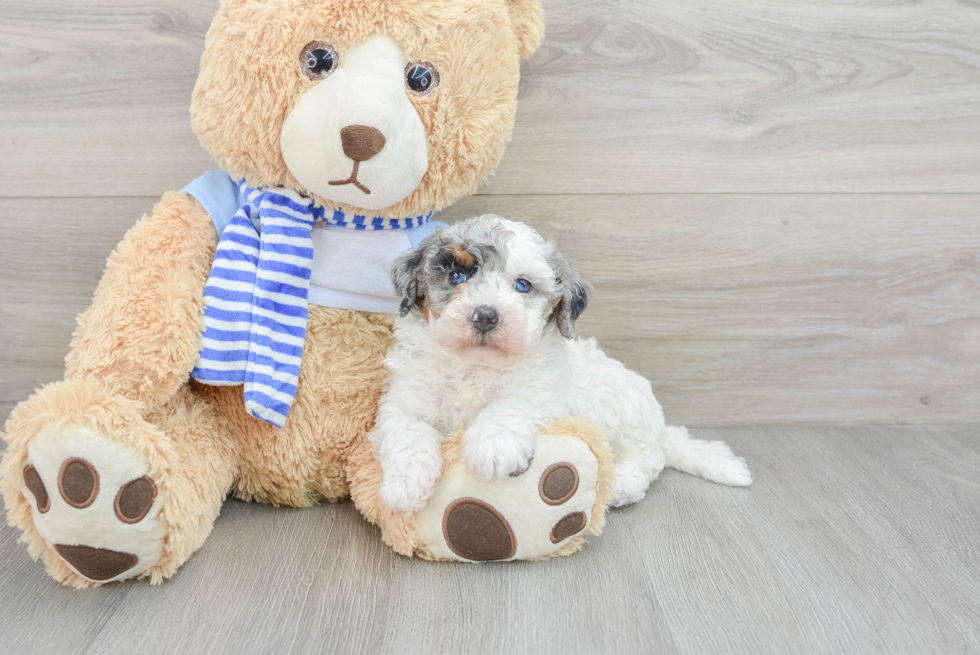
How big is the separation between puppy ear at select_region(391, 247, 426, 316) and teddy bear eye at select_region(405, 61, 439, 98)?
1.00 feet

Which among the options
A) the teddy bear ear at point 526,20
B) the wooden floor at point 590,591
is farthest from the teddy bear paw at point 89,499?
the teddy bear ear at point 526,20

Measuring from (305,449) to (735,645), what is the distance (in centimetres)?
92

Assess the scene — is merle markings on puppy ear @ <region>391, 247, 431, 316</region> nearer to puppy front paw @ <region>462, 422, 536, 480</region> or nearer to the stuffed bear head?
the stuffed bear head

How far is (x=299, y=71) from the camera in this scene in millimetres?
1372

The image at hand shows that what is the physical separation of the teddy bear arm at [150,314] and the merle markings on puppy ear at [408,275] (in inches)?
15.5

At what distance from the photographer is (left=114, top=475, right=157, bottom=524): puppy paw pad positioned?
1226 millimetres

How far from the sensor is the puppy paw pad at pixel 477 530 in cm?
134

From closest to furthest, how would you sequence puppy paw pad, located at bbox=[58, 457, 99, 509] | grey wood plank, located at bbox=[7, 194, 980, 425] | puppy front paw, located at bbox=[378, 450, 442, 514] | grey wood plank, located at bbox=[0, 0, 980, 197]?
puppy paw pad, located at bbox=[58, 457, 99, 509] → puppy front paw, located at bbox=[378, 450, 442, 514] → grey wood plank, located at bbox=[0, 0, 980, 197] → grey wood plank, located at bbox=[7, 194, 980, 425]

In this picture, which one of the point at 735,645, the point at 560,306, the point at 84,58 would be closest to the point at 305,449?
the point at 560,306

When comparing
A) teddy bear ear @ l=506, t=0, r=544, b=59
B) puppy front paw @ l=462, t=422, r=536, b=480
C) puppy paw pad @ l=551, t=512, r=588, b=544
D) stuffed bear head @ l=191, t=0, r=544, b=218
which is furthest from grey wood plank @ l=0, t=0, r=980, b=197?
puppy paw pad @ l=551, t=512, r=588, b=544

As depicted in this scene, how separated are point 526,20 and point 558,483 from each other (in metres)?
0.98

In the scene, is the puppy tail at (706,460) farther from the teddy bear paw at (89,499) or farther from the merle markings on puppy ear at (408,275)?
the teddy bear paw at (89,499)

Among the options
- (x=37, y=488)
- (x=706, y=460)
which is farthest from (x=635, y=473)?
(x=37, y=488)

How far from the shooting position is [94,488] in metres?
1.20
